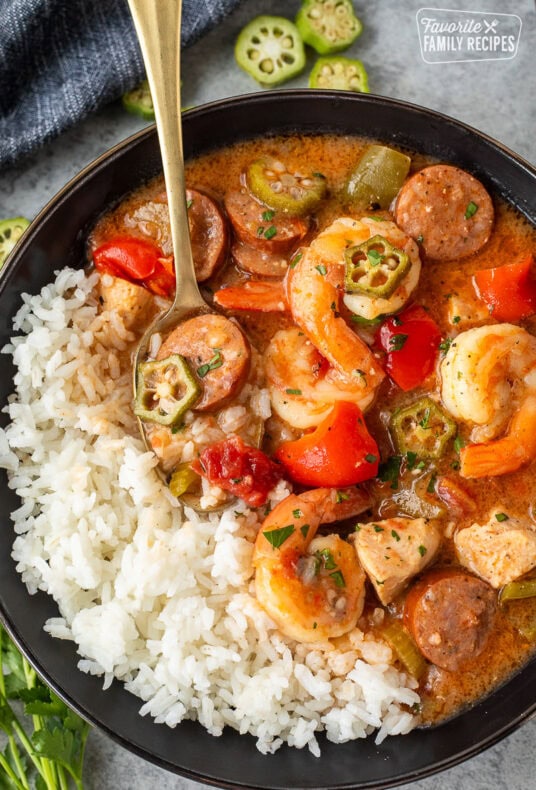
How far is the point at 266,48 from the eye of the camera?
4.87m

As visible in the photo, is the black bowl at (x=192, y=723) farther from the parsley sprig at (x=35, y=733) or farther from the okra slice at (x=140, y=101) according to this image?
the okra slice at (x=140, y=101)

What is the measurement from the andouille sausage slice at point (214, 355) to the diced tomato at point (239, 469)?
23 centimetres

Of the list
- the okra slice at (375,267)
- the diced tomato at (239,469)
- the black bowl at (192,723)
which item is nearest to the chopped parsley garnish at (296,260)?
the okra slice at (375,267)

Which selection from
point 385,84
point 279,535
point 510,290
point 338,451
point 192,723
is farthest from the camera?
point 385,84

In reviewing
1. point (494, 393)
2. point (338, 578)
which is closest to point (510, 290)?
point (494, 393)

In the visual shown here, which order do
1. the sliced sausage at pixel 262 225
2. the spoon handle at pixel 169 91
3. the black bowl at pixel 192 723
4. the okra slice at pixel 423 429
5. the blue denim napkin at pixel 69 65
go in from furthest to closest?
1. the blue denim napkin at pixel 69 65
2. the sliced sausage at pixel 262 225
3. the okra slice at pixel 423 429
4. the black bowl at pixel 192 723
5. the spoon handle at pixel 169 91

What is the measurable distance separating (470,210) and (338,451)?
150 centimetres

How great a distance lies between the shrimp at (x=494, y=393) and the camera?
12.9 feet

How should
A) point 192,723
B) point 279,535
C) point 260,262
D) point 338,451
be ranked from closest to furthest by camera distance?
1. point 279,535
2. point 338,451
3. point 192,723
4. point 260,262

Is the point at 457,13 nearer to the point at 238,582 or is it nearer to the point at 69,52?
the point at 69,52

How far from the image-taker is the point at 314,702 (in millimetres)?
4012

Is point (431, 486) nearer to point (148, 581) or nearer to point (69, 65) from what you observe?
point (148, 581)

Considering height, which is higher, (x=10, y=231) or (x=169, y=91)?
(x=169, y=91)

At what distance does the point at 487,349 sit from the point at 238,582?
5.54 ft
